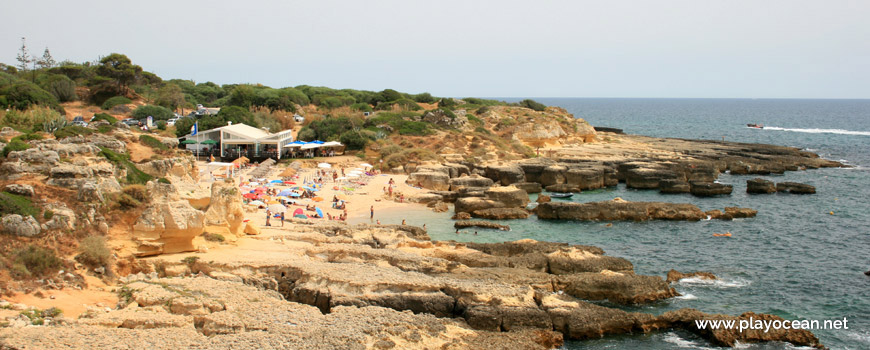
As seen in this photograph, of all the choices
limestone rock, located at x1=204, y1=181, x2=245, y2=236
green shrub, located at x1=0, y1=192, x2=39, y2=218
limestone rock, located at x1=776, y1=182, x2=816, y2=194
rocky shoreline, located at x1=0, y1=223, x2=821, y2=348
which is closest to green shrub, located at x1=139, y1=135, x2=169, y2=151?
limestone rock, located at x1=204, y1=181, x2=245, y2=236

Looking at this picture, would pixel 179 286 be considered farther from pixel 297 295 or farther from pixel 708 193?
pixel 708 193

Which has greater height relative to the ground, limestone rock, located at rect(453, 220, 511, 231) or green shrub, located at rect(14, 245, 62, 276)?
green shrub, located at rect(14, 245, 62, 276)

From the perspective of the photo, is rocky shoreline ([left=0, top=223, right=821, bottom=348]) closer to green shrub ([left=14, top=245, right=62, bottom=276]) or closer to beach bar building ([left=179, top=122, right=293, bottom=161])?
green shrub ([left=14, top=245, right=62, bottom=276])

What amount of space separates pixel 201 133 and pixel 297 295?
34676mm

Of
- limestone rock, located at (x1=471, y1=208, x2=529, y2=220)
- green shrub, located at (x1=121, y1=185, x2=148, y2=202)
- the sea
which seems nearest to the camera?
the sea

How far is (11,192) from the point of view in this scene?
61.8 ft

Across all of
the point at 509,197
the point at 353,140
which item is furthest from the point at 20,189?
the point at 353,140

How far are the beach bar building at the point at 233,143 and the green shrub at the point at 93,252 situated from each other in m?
30.7

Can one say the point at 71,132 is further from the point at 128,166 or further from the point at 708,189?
the point at 708,189

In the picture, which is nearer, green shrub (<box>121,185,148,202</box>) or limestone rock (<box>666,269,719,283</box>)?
green shrub (<box>121,185,148,202</box>)

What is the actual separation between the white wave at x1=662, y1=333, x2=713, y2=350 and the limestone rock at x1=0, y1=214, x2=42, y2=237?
19.0m

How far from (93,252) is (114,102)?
163ft

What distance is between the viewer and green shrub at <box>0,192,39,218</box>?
58.2 ft

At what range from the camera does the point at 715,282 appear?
909 inches
